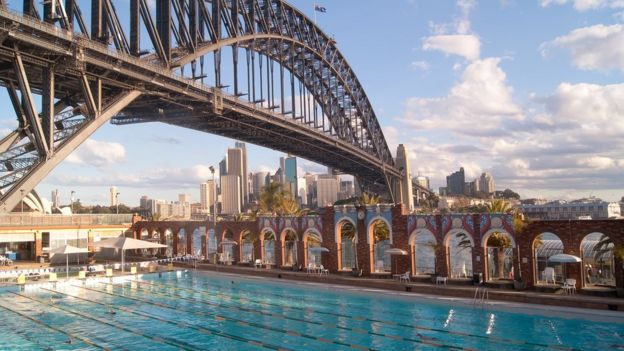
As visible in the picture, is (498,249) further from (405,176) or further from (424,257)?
(405,176)

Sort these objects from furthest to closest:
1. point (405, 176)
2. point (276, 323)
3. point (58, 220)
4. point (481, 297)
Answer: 1. point (405, 176)
2. point (58, 220)
3. point (481, 297)
4. point (276, 323)

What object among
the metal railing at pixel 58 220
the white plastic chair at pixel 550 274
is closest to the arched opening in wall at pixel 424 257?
the white plastic chair at pixel 550 274

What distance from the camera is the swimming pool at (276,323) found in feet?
57.5

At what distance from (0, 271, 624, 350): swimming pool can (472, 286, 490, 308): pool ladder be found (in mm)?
460

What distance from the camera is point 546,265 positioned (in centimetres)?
2758

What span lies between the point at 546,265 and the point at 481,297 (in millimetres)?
6352

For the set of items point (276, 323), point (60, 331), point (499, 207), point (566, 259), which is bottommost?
point (276, 323)

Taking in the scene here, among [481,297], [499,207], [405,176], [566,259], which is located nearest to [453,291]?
[481,297]

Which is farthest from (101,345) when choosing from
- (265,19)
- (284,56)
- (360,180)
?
(360,180)

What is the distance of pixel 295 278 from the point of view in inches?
1244

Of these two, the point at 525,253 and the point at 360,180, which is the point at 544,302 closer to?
the point at 525,253

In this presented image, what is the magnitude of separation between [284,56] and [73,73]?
148 feet

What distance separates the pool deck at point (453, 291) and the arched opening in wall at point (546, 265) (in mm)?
1415

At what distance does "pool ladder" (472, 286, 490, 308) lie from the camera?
74.4 feet
